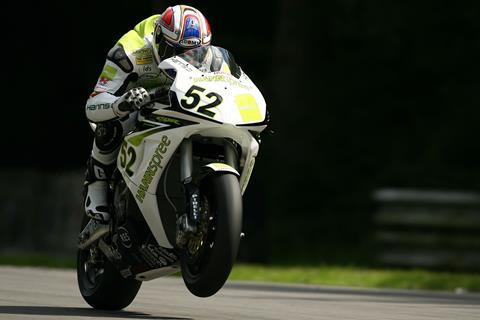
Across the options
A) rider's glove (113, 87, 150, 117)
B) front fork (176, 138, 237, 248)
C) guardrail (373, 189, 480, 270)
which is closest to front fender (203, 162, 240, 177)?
front fork (176, 138, 237, 248)

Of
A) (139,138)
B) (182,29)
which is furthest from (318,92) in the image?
(139,138)

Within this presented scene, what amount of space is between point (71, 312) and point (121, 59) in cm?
155

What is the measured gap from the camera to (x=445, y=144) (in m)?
23.7

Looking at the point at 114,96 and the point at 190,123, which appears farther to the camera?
the point at 114,96

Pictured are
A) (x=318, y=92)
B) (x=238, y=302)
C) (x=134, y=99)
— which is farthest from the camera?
(x=318, y=92)

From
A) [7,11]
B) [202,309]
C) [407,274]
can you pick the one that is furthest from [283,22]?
[202,309]

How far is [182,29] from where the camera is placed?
823cm

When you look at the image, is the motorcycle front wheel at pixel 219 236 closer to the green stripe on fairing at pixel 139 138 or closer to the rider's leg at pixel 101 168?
the green stripe on fairing at pixel 139 138

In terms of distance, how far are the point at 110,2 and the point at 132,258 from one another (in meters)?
17.4

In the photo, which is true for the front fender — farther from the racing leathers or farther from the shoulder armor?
the shoulder armor

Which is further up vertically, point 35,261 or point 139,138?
point 139,138

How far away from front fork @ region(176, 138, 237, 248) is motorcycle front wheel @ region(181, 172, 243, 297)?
3.1 inches

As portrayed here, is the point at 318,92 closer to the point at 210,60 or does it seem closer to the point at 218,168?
the point at 210,60

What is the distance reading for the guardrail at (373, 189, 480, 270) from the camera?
1590cm
